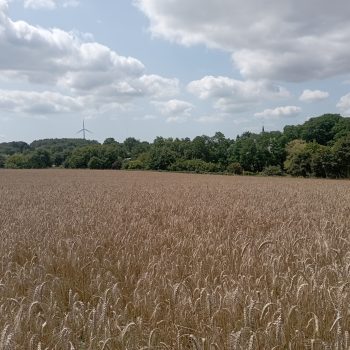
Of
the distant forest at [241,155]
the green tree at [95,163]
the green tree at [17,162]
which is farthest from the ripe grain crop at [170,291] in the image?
the green tree at [17,162]

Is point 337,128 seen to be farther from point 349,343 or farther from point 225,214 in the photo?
point 349,343

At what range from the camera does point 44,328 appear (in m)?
3.44

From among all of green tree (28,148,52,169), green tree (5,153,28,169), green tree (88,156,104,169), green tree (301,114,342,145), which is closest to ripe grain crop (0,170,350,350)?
green tree (88,156,104,169)

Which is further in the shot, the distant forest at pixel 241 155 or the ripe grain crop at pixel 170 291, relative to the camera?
the distant forest at pixel 241 155

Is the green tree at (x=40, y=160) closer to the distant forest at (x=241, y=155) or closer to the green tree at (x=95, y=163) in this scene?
the distant forest at (x=241, y=155)

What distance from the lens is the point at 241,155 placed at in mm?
103750

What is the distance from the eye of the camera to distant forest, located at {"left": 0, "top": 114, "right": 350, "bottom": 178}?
70312 millimetres

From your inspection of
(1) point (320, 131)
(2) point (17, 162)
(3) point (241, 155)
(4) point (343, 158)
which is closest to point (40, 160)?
(2) point (17, 162)

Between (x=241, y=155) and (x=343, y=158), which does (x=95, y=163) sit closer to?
(x=241, y=155)

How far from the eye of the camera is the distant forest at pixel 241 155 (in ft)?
231

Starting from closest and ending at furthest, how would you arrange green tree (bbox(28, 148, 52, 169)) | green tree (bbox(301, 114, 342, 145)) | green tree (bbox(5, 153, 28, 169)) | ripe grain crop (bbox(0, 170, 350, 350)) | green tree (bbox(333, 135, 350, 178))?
ripe grain crop (bbox(0, 170, 350, 350))
green tree (bbox(333, 135, 350, 178))
green tree (bbox(5, 153, 28, 169))
green tree (bbox(28, 148, 52, 169))
green tree (bbox(301, 114, 342, 145))

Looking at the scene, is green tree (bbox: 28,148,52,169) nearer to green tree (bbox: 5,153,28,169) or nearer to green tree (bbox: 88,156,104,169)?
green tree (bbox: 5,153,28,169)

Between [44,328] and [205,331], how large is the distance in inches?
53.6

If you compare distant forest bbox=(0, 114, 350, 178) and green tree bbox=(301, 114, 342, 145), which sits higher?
green tree bbox=(301, 114, 342, 145)
